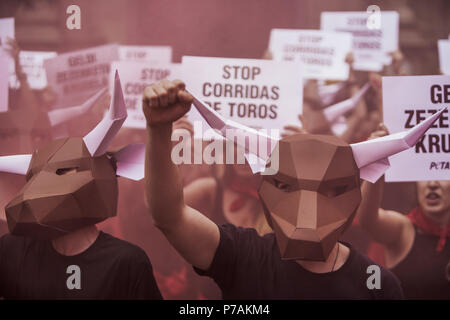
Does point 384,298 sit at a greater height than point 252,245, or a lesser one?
lesser

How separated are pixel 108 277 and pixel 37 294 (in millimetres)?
282

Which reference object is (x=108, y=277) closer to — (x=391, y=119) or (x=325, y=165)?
(x=325, y=165)

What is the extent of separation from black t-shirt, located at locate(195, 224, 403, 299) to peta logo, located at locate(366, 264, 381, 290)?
0.01 meters

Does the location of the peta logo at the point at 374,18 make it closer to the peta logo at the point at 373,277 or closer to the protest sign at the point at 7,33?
the peta logo at the point at 373,277

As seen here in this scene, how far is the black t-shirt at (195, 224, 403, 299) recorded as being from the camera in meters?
1.71

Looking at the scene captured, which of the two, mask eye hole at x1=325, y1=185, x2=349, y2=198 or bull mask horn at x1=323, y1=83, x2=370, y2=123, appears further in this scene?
bull mask horn at x1=323, y1=83, x2=370, y2=123

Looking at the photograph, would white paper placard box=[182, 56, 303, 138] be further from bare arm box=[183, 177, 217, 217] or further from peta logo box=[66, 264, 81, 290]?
peta logo box=[66, 264, 81, 290]

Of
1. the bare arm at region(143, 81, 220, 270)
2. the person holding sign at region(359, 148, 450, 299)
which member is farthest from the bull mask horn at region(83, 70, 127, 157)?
the person holding sign at region(359, 148, 450, 299)

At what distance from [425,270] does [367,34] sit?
1340 mm

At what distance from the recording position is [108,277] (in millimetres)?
1792

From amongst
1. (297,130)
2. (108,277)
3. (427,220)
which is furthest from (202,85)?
(427,220)

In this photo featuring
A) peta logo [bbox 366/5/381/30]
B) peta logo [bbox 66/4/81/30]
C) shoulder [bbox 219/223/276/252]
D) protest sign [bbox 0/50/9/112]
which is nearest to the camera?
shoulder [bbox 219/223/276/252]

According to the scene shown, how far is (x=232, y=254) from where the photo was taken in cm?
173

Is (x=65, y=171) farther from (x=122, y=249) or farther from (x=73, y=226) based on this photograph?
(x=122, y=249)
